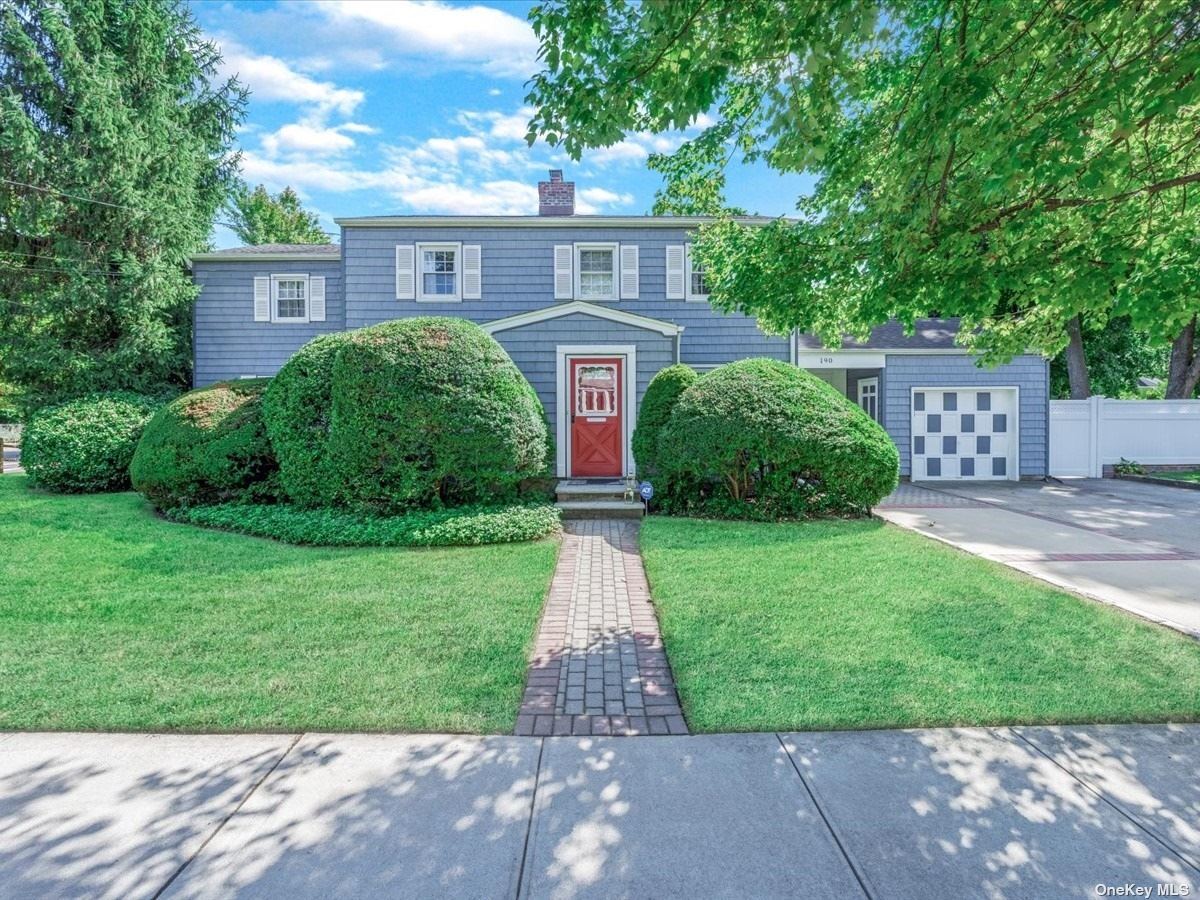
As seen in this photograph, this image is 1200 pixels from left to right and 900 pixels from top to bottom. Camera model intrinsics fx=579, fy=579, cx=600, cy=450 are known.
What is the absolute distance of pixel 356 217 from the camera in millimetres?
11859

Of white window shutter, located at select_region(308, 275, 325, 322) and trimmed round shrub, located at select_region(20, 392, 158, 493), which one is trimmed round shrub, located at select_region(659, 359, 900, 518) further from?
trimmed round shrub, located at select_region(20, 392, 158, 493)

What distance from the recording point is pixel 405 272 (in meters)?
12.1

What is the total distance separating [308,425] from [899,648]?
7.32 meters

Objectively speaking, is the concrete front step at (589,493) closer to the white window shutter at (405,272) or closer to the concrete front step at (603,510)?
the concrete front step at (603,510)

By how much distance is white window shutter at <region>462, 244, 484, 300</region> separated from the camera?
39.9ft

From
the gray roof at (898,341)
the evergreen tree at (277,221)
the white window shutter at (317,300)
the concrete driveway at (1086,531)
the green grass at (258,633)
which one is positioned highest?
the evergreen tree at (277,221)

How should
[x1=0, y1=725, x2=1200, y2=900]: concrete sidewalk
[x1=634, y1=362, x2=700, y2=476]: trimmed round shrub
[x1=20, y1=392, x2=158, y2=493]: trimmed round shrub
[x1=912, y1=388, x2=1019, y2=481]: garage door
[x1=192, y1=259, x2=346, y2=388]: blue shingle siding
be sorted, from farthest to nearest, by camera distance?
[x1=192, y1=259, x2=346, y2=388]: blue shingle siding < [x1=912, y1=388, x2=1019, y2=481]: garage door < [x1=20, y1=392, x2=158, y2=493]: trimmed round shrub < [x1=634, y1=362, x2=700, y2=476]: trimmed round shrub < [x1=0, y1=725, x2=1200, y2=900]: concrete sidewalk

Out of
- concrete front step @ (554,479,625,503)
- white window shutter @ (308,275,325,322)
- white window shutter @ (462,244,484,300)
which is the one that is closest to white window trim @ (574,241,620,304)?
white window shutter @ (462,244,484,300)

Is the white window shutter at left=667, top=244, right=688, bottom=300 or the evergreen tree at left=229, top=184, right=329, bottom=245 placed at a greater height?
the evergreen tree at left=229, top=184, right=329, bottom=245

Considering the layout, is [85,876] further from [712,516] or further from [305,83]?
[305,83]

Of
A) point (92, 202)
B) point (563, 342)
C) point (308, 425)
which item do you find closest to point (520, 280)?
point (563, 342)

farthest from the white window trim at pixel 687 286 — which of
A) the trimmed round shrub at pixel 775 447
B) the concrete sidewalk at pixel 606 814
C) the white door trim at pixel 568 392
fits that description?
the concrete sidewalk at pixel 606 814

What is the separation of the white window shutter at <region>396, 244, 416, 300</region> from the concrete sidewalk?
10.4 metres

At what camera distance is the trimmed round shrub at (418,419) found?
291 inches
